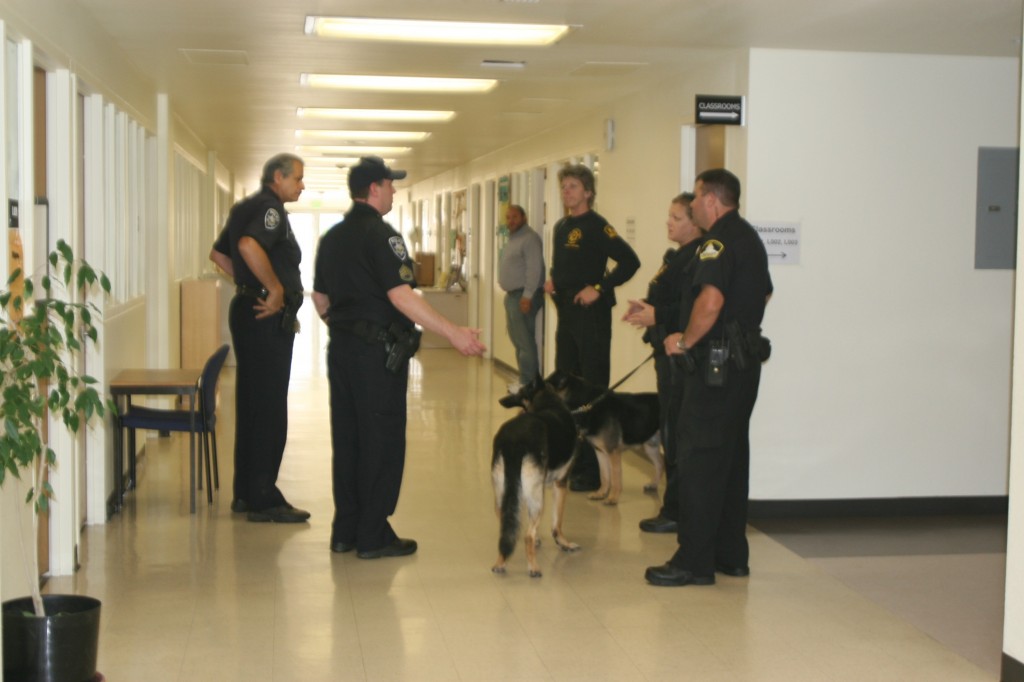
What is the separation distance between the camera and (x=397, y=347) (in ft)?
16.3

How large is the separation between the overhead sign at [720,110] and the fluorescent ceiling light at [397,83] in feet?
7.57

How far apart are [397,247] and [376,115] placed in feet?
19.1

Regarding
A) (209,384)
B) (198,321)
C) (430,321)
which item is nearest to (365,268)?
A: (430,321)

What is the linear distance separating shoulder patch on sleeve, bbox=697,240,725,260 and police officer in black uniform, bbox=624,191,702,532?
556 millimetres

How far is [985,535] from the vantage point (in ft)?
19.9

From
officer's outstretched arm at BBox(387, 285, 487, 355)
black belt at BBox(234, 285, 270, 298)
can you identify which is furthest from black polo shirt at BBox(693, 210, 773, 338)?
black belt at BBox(234, 285, 270, 298)

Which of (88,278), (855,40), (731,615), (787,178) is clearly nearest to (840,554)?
(731,615)

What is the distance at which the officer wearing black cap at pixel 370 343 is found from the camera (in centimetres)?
493

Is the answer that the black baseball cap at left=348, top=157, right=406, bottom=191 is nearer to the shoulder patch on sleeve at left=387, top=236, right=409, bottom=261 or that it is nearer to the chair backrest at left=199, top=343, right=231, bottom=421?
the shoulder patch on sleeve at left=387, top=236, right=409, bottom=261

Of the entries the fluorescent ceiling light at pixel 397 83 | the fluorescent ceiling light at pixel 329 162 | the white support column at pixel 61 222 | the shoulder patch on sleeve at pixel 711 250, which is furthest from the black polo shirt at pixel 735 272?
the fluorescent ceiling light at pixel 329 162

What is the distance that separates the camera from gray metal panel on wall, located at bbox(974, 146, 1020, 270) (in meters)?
6.32

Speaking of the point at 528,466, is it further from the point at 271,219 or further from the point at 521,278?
the point at 521,278

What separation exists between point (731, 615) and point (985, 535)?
2.30 metres

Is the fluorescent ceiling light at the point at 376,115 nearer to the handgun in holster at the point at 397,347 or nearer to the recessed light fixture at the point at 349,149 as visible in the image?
the recessed light fixture at the point at 349,149
